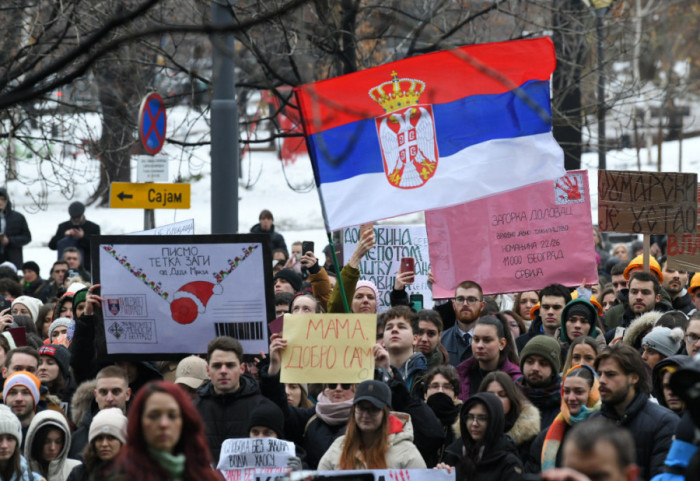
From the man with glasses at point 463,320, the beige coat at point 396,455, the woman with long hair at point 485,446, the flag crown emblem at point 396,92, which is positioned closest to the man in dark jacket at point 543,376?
the woman with long hair at point 485,446

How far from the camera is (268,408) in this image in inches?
261

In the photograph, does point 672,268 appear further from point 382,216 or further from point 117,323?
point 117,323

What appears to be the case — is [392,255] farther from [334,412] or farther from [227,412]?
[227,412]

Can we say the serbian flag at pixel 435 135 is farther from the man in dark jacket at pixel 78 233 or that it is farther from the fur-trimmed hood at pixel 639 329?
the man in dark jacket at pixel 78 233

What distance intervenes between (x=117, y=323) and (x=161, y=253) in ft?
1.74

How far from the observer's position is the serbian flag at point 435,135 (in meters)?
8.45

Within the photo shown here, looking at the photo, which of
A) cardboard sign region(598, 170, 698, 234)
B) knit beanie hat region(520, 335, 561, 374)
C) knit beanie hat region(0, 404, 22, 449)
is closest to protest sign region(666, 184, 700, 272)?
cardboard sign region(598, 170, 698, 234)

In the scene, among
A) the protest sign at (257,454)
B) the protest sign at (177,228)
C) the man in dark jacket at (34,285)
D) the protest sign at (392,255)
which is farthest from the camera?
the man in dark jacket at (34,285)

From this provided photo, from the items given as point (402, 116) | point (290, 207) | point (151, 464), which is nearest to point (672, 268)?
point (402, 116)

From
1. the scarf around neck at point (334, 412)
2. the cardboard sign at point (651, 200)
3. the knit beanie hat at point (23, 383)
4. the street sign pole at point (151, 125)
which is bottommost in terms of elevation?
the scarf around neck at point (334, 412)

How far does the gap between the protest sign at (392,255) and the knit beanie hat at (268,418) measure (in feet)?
15.1

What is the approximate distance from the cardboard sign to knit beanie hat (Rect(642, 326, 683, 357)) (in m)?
3.09

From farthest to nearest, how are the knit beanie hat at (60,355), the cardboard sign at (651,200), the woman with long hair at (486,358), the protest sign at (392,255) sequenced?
1. the protest sign at (392,255)
2. the cardboard sign at (651,200)
3. the knit beanie hat at (60,355)
4. the woman with long hair at (486,358)

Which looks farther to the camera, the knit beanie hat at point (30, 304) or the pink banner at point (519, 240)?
the knit beanie hat at point (30, 304)
